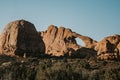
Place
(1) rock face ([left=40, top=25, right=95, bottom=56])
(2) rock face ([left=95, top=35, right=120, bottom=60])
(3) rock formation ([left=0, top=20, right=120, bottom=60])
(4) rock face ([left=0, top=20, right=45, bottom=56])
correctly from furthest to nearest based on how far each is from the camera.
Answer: (1) rock face ([left=40, top=25, right=95, bottom=56]), (2) rock face ([left=95, top=35, right=120, bottom=60]), (3) rock formation ([left=0, top=20, right=120, bottom=60]), (4) rock face ([left=0, top=20, right=45, bottom=56])

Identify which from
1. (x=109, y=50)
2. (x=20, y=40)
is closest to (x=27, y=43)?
(x=20, y=40)

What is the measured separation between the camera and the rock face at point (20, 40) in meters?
90.4

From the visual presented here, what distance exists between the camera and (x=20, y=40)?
92188 millimetres

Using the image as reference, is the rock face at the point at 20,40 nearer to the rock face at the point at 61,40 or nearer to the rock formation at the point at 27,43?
the rock formation at the point at 27,43

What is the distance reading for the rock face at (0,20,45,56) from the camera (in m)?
90.4

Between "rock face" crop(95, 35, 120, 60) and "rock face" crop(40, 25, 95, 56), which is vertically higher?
"rock face" crop(40, 25, 95, 56)

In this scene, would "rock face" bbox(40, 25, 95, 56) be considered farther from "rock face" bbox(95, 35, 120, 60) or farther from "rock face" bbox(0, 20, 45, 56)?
"rock face" bbox(0, 20, 45, 56)

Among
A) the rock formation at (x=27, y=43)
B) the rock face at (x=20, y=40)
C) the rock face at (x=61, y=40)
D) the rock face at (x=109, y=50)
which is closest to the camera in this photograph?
the rock face at (x=20, y=40)

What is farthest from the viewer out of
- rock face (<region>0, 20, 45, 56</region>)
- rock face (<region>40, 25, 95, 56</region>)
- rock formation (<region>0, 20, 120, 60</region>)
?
rock face (<region>40, 25, 95, 56</region>)

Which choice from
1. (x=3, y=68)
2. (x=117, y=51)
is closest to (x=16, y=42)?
(x=3, y=68)

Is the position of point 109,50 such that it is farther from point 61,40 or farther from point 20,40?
point 61,40

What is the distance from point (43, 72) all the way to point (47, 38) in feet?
259

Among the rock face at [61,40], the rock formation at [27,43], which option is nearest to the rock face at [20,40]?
the rock formation at [27,43]

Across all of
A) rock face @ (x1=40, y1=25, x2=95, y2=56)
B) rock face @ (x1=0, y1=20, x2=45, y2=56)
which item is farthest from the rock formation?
rock face @ (x1=40, y1=25, x2=95, y2=56)
